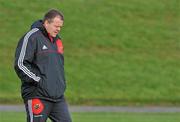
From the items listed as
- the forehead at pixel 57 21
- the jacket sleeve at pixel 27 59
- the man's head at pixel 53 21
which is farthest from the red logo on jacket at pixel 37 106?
the forehead at pixel 57 21

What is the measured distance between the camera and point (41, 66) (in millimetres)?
7883

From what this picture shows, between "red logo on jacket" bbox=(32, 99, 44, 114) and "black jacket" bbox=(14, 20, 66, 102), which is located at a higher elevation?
"black jacket" bbox=(14, 20, 66, 102)

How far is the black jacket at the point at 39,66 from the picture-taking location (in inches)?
309

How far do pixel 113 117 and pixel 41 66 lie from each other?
287 inches

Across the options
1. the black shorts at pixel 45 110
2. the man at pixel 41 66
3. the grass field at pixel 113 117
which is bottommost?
the grass field at pixel 113 117

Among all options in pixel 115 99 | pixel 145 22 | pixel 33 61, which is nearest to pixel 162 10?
pixel 145 22

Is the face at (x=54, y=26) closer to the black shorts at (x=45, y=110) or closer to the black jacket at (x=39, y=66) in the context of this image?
the black jacket at (x=39, y=66)

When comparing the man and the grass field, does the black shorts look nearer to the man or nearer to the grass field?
the man

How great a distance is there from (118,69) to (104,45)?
2515mm

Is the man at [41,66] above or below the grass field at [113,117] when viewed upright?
above

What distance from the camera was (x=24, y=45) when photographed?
25.7ft

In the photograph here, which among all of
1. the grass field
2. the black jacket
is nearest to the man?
the black jacket

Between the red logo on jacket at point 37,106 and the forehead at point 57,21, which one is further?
the red logo on jacket at point 37,106

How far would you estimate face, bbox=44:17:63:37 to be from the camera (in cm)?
785
